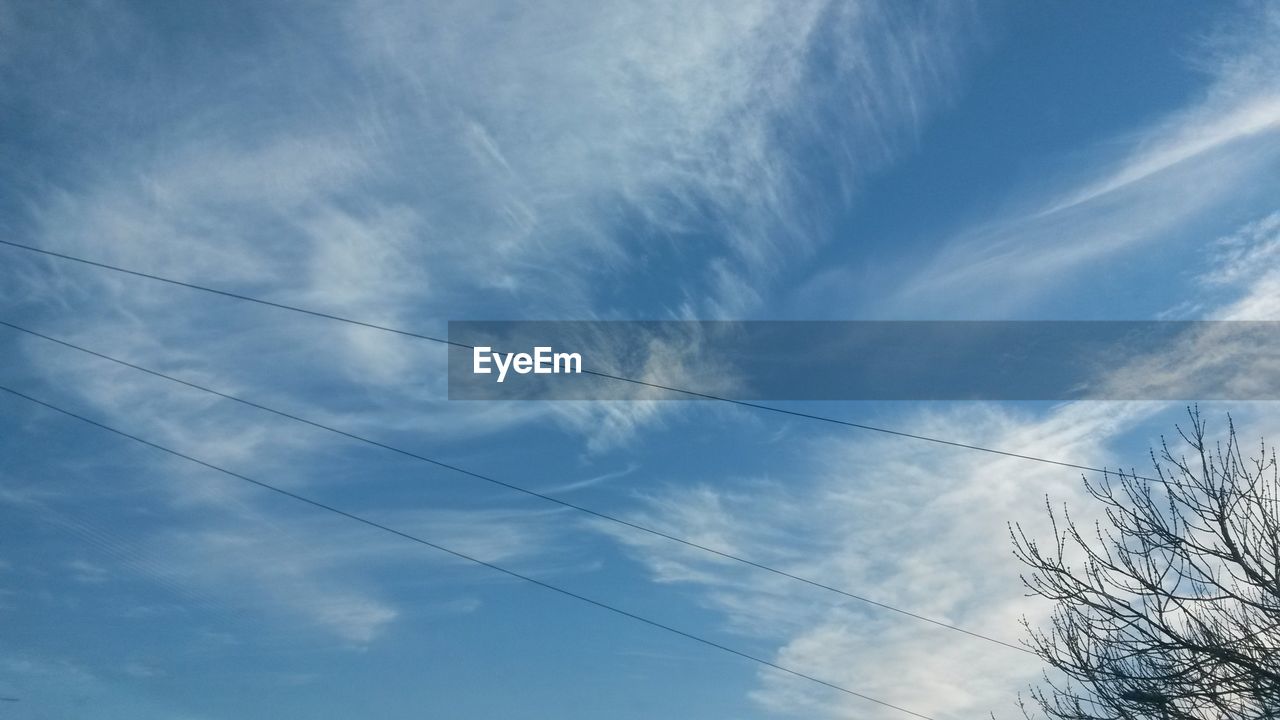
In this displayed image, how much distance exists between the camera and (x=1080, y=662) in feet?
51.3

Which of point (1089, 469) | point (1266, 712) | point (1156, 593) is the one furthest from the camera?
point (1089, 469)

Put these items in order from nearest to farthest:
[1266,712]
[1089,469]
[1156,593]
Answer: [1266,712]
[1156,593]
[1089,469]

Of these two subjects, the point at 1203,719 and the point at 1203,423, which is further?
the point at 1203,423

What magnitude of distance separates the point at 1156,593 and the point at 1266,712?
188cm

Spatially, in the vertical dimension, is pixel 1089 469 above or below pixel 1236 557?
above

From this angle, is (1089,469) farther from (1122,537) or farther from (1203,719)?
(1203,719)

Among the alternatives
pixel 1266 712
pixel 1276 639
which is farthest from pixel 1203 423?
pixel 1266 712

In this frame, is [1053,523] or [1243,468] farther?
[1053,523]

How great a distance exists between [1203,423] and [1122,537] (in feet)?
6.49

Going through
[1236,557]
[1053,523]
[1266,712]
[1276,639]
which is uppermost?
[1053,523]

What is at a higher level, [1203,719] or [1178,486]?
[1178,486]

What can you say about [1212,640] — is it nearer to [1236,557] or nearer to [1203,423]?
[1236,557]

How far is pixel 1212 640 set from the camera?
1373 cm

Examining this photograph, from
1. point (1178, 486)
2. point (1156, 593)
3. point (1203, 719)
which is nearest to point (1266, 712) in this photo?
point (1203, 719)
